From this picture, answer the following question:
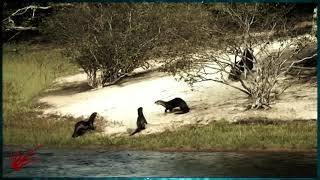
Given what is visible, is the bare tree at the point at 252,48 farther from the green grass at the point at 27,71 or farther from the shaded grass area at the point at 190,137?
the green grass at the point at 27,71

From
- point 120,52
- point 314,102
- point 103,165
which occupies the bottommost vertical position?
point 103,165

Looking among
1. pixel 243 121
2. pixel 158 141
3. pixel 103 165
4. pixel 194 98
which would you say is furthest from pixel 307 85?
pixel 103 165

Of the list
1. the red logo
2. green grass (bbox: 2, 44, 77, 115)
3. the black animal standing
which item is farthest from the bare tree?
the red logo

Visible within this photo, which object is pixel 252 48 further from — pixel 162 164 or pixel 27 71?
pixel 27 71

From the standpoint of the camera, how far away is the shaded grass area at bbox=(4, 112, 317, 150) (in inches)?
459

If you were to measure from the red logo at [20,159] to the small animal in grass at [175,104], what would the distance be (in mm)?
2626

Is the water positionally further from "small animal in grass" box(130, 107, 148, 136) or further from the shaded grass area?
"small animal in grass" box(130, 107, 148, 136)

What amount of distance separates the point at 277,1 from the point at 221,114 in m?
2.36

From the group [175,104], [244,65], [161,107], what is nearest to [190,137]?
[175,104]

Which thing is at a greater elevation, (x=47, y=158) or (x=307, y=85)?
(x=307, y=85)

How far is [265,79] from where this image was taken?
12.5 metres

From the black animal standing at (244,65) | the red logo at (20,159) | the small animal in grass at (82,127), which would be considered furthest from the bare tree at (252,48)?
the red logo at (20,159)

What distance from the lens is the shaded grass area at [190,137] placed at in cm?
1165

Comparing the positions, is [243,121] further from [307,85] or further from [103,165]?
[103,165]
